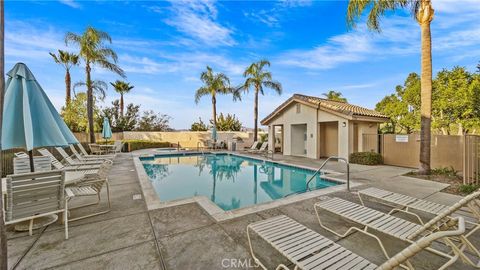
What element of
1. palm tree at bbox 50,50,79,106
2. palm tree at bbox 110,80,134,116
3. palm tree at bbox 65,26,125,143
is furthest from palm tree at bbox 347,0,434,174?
palm tree at bbox 110,80,134,116

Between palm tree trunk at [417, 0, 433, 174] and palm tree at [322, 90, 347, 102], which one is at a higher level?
palm tree at [322, 90, 347, 102]

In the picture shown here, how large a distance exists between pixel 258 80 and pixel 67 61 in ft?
57.8

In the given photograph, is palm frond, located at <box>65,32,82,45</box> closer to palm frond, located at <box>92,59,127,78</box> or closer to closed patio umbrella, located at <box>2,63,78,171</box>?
palm frond, located at <box>92,59,127,78</box>

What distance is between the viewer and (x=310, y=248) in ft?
7.61

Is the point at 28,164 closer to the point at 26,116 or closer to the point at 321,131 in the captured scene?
the point at 26,116

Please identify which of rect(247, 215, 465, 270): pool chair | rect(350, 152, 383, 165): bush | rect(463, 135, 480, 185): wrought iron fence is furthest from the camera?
rect(350, 152, 383, 165): bush

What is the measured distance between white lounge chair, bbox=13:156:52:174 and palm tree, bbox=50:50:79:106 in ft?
53.8

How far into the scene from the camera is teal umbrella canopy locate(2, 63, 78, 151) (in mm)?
3414

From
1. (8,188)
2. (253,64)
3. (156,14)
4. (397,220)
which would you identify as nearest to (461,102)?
(253,64)

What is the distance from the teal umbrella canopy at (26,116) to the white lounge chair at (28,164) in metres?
2.88

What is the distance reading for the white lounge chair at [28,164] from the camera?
5422 millimetres

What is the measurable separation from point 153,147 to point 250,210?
777 inches

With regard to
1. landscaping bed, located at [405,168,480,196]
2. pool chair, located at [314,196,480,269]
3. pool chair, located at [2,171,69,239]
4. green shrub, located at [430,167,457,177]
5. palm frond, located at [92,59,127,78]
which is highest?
palm frond, located at [92,59,127,78]

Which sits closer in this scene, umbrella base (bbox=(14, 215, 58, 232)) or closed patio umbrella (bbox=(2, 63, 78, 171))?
closed patio umbrella (bbox=(2, 63, 78, 171))
